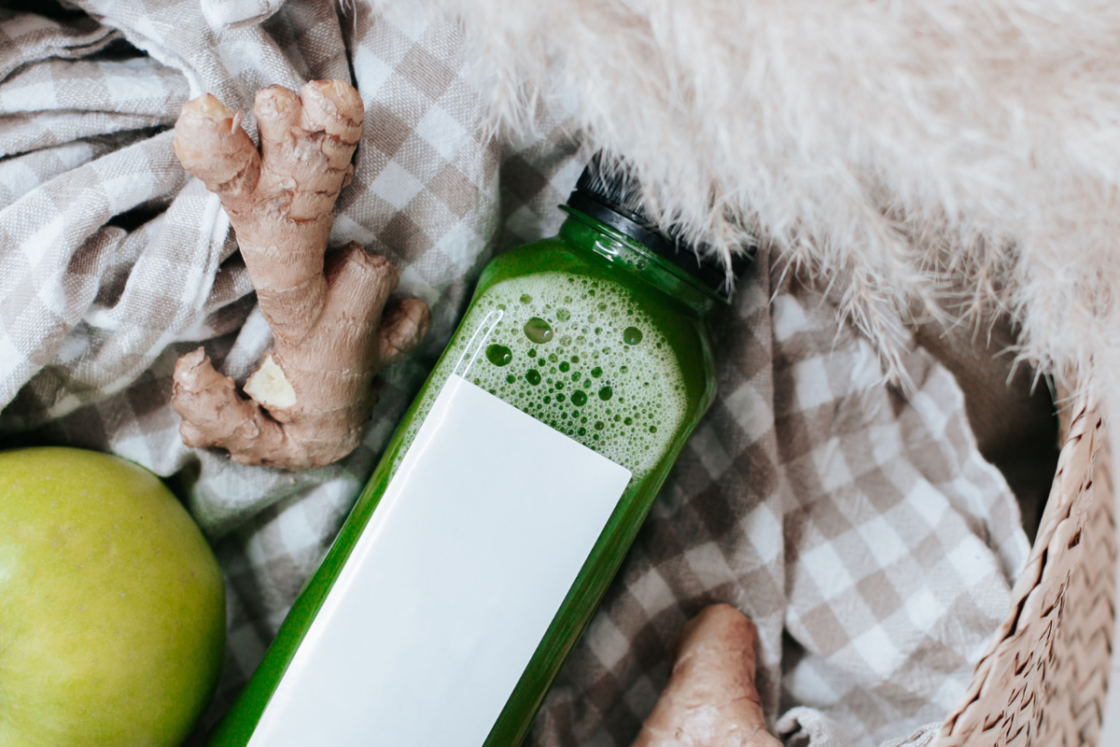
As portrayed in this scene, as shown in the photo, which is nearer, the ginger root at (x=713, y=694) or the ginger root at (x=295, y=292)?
the ginger root at (x=295, y=292)

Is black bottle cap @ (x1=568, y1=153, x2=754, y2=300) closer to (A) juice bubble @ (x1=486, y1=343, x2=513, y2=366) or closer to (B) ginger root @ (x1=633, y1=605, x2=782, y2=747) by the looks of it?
(A) juice bubble @ (x1=486, y1=343, x2=513, y2=366)

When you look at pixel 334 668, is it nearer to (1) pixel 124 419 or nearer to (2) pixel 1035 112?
(1) pixel 124 419

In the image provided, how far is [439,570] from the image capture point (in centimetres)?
46

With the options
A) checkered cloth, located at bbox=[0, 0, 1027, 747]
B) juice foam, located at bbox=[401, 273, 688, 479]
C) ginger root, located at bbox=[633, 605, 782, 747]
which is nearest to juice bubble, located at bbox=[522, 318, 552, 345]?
juice foam, located at bbox=[401, 273, 688, 479]

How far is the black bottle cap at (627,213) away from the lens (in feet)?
1.50

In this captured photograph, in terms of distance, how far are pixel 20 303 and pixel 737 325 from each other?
0.50m

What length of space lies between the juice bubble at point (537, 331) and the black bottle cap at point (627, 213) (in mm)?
72

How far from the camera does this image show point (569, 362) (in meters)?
0.48

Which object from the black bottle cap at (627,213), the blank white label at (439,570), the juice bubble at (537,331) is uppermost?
the black bottle cap at (627,213)

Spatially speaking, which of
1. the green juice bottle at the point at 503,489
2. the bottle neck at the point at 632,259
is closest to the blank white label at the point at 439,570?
the green juice bottle at the point at 503,489

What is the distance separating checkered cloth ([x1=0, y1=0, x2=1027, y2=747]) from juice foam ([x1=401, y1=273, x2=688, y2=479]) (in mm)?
99

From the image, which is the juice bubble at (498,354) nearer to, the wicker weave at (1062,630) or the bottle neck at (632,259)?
the bottle neck at (632,259)

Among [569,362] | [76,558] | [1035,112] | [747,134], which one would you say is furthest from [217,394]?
[1035,112]

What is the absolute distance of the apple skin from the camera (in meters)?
0.46
